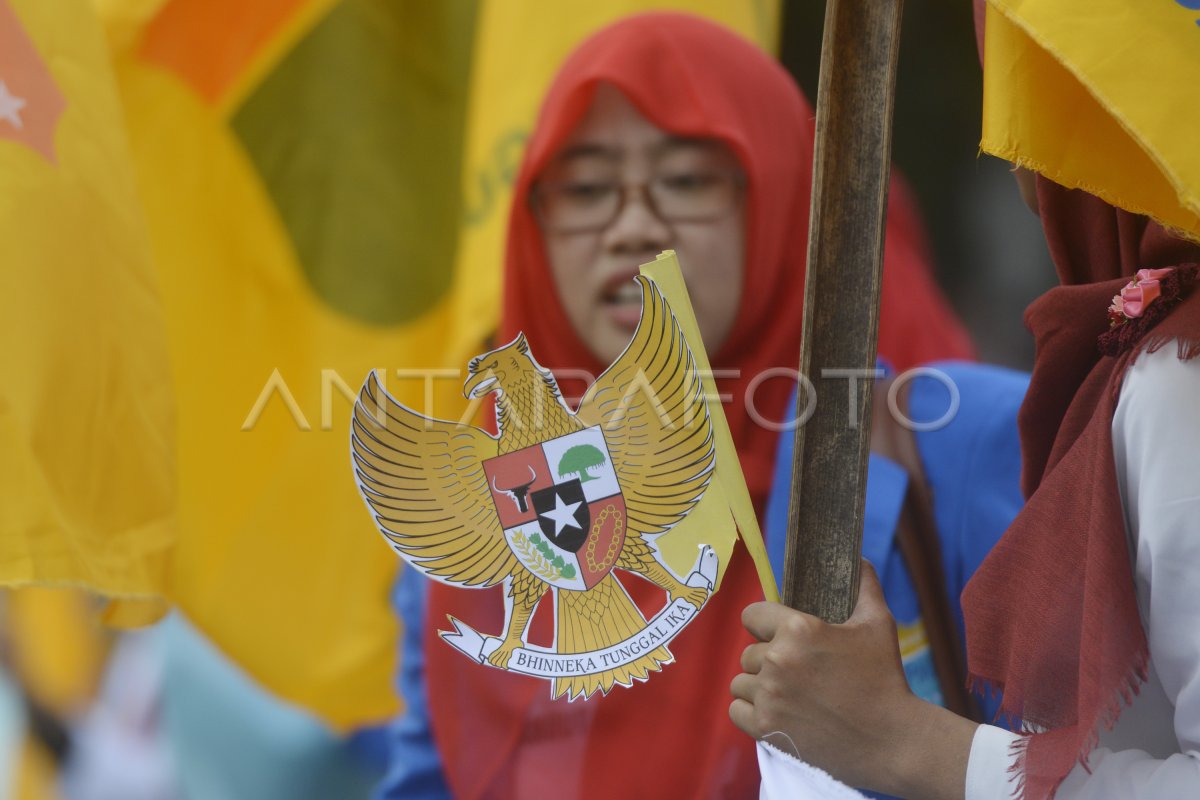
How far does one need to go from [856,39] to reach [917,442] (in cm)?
64

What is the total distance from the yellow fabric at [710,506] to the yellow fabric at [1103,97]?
9.8 inches

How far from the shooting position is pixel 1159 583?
796 mm

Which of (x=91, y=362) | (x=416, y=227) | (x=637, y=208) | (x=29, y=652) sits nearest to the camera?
(x=91, y=362)

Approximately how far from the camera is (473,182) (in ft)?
7.38

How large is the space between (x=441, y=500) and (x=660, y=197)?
0.72 m

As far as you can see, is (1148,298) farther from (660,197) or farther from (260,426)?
(260,426)

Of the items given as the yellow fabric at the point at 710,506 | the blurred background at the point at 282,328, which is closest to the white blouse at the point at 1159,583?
the yellow fabric at the point at 710,506

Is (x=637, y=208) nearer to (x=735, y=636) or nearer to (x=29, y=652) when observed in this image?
(x=735, y=636)

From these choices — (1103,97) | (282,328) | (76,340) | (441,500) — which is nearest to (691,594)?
(441,500)

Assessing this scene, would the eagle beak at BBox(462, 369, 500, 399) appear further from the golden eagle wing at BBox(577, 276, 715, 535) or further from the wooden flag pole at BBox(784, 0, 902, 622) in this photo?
the wooden flag pole at BBox(784, 0, 902, 622)

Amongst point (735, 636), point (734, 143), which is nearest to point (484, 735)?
point (735, 636)

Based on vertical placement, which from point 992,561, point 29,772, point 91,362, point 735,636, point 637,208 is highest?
point 637,208

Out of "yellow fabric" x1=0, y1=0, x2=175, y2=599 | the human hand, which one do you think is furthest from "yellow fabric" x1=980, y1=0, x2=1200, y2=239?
"yellow fabric" x1=0, y1=0, x2=175, y2=599

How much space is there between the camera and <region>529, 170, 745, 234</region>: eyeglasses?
5.13 ft
